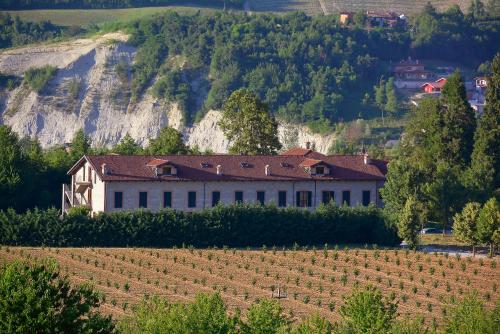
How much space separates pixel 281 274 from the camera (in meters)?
66.9

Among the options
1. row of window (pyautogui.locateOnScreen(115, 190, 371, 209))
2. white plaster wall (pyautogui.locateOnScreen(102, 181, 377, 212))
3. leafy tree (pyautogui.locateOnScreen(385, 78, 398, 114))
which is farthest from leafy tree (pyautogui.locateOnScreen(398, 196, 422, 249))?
leafy tree (pyautogui.locateOnScreen(385, 78, 398, 114))

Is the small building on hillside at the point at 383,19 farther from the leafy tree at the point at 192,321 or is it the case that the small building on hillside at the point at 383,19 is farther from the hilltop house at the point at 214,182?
the leafy tree at the point at 192,321

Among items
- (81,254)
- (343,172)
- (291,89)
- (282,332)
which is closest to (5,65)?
(291,89)

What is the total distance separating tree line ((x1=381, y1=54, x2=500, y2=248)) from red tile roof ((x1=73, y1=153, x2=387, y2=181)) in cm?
265

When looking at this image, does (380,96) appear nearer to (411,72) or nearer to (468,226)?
(411,72)

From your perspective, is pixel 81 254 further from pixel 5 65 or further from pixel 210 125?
pixel 5 65

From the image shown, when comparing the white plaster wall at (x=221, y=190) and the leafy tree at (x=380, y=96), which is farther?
the leafy tree at (x=380, y=96)

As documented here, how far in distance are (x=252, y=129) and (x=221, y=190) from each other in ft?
52.5

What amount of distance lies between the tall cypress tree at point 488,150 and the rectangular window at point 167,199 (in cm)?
1804

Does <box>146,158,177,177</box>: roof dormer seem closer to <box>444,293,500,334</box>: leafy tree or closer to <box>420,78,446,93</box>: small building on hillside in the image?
<box>444,293,500,334</box>: leafy tree

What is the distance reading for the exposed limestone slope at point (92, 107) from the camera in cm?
14150

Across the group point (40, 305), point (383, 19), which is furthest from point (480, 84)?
point (40, 305)

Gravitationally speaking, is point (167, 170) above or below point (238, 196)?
above

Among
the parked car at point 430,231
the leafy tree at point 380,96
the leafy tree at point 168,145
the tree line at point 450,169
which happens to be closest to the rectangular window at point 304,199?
the tree line at point 450,169
